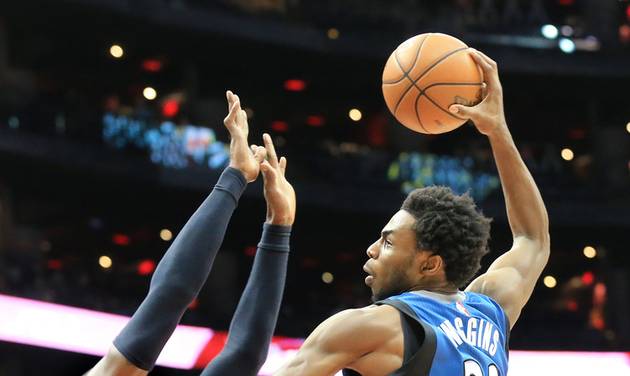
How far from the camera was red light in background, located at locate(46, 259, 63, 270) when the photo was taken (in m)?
18.3

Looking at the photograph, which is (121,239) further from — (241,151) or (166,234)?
(241,151)

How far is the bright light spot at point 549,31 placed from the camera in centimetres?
2214

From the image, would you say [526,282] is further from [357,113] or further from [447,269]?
[357,113]

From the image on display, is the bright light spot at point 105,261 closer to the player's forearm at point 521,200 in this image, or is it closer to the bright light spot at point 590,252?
the bright light spot at point 590,252

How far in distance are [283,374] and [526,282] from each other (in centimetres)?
108

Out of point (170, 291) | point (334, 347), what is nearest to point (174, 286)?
point (170, 291)

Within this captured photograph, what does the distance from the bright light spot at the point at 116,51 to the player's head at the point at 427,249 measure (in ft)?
64.1

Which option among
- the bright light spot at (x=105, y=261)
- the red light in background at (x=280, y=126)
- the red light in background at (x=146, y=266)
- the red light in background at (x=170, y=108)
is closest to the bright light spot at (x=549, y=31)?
the red light in background at (x=280, y=126)

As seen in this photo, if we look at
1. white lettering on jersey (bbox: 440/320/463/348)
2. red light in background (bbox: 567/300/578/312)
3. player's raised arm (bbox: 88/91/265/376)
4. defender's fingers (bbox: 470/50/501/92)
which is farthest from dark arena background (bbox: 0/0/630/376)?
white lettering on jersey (bbox: 440/320/463/348)

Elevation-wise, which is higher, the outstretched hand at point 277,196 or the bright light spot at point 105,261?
the outstretched hand at point 277,196

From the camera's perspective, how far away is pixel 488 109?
3.69m

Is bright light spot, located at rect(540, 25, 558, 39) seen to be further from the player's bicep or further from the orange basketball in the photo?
the player's bicep

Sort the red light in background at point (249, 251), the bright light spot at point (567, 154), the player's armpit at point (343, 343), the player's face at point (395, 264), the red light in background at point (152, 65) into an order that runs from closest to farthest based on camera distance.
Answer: the player's armpit at point (343, 343), the player's face at point (395, 264), the red light in background at point (152, 65), the red light in background at point (249, 251), the bright light spot at point (567, 154)

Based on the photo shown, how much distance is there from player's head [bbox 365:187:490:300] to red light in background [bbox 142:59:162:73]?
2054cm
